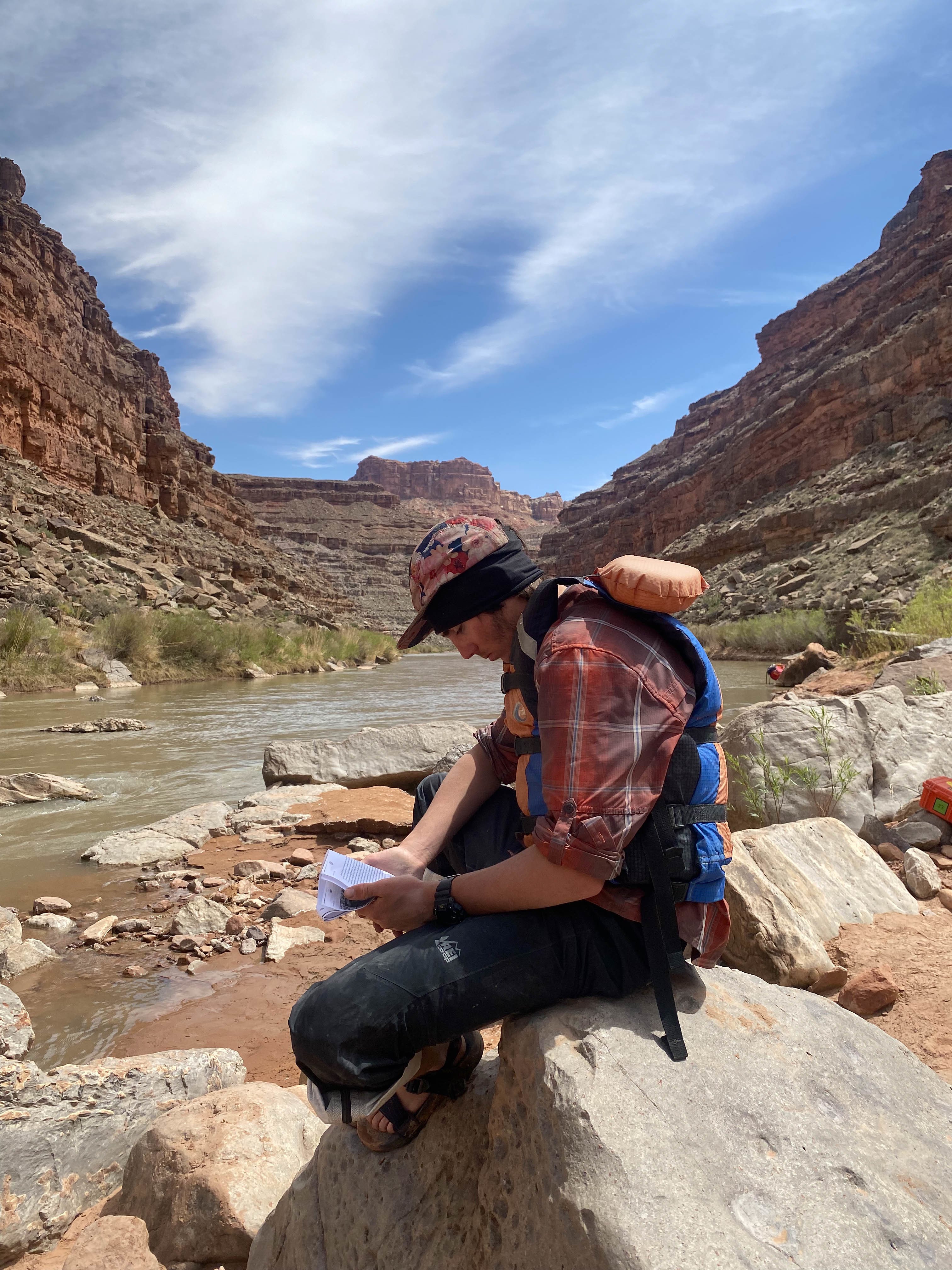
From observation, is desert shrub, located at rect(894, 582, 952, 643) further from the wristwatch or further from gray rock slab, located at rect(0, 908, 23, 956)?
gray rock slab, located at rect(0, 908, 23, 956)

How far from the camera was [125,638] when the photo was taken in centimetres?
1502

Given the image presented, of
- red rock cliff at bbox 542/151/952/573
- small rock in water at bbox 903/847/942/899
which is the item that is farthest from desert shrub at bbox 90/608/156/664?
red rock cliff at bbox 542/151/952/573

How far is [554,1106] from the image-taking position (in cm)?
103

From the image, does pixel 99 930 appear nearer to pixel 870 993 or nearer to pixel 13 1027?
pixel 13 1027

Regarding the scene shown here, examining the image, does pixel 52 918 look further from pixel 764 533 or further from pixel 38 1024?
pixel 764 533

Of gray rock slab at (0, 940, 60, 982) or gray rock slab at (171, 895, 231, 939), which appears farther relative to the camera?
gray rock slab at (171, 895, 231, 939)

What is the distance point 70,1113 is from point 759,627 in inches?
783

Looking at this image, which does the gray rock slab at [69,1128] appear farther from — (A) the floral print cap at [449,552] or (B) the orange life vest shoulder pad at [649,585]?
(B) the orange life vest shoulder pad at [649,585]

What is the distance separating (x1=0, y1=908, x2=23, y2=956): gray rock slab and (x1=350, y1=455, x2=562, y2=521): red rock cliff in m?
156

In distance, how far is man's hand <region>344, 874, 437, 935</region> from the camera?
4.30 feet

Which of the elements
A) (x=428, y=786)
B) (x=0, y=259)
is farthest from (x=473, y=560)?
A: (x=0, y=259)

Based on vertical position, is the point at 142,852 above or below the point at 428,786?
below

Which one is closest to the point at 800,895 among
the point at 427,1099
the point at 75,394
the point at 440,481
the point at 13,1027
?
the point at 427,1099

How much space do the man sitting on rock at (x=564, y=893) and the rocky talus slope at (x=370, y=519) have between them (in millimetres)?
43062
